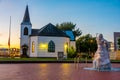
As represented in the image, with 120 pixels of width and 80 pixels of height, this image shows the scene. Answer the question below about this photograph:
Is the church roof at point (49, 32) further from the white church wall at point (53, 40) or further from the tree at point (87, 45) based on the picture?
the tree at point (87, 45)

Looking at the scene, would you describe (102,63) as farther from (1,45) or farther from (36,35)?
(1,45)

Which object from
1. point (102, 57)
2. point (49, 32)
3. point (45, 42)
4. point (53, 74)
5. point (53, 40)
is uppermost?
point (49, 32)

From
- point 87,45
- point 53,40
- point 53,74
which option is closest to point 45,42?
point 53,40

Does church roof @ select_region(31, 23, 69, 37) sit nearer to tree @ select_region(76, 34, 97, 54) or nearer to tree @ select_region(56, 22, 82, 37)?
tree @ select_region(76, 34, 97, 54)

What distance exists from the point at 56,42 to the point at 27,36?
7630mm

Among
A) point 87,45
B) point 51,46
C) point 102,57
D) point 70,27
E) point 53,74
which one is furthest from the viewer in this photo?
point 70,27

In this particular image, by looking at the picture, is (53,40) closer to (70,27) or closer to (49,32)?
(49,32)

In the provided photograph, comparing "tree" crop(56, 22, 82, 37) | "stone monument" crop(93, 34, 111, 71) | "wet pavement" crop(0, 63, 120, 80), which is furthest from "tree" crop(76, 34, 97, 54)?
"wet pavement" crop(0, 63, 120, 80)

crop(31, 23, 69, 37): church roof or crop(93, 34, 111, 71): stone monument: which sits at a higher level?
crop(31, 23, 69, 37): church roof

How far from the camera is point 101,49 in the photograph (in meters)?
19.7

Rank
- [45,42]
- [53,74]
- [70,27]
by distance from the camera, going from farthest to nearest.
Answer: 1. [70,27]
2. [45,42]
3. [53,74]

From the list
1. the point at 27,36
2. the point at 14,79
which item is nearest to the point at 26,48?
the point at 27,36

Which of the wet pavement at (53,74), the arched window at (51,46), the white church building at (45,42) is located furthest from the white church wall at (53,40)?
the wet pavement at (53,74)

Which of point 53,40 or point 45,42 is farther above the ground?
point 53,40
